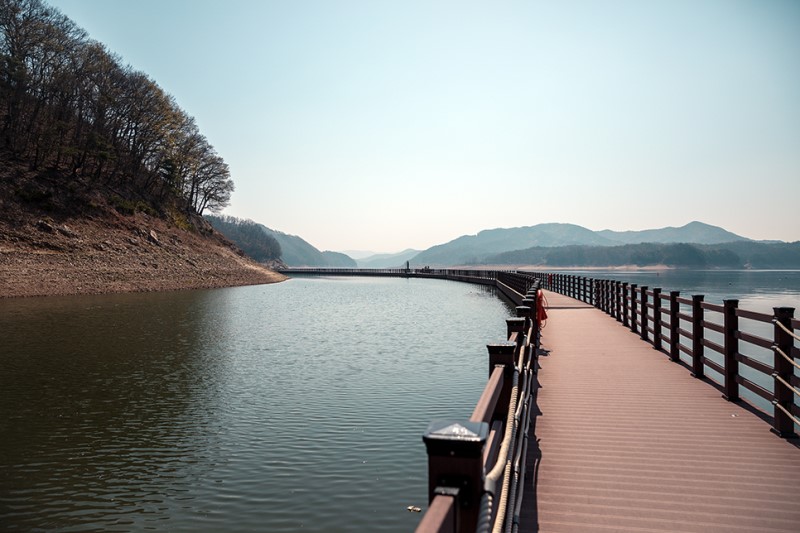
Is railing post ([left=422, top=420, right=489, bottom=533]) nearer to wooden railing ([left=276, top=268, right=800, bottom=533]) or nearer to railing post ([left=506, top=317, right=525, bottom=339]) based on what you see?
wooden railing ([left=276, top=268, right=800, bottom=533])

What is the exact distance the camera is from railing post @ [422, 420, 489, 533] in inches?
93.8

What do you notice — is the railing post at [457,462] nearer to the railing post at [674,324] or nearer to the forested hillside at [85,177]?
the railing post at [674,324]

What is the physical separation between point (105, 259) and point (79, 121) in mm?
22032

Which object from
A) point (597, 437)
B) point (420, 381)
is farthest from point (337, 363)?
point (597, 437)

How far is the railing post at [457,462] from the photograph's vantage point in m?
2.38

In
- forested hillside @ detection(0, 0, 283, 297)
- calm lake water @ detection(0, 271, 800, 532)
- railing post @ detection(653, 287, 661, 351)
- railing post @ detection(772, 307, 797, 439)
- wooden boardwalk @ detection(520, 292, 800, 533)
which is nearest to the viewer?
wooden boardwalk @ detection(520, 292, 800, 533)

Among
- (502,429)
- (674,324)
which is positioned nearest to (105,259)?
(674,324)

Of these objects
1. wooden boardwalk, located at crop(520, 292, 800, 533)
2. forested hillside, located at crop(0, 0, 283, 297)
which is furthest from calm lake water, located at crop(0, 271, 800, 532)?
forested hillside, located at crop(0, 0, 283, 297)

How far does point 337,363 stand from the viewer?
1681 centimetres

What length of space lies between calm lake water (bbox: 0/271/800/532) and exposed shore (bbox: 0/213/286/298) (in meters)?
22.3

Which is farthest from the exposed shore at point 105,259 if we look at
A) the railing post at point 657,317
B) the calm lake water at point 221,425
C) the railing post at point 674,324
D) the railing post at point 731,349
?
the railing post at point 731,349

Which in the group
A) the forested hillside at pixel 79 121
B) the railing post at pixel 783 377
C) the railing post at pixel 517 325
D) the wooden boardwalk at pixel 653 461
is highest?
the forested hillside at pixel 79 121

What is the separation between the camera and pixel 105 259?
50125mm

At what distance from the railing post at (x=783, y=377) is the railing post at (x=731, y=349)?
4.49 feet
